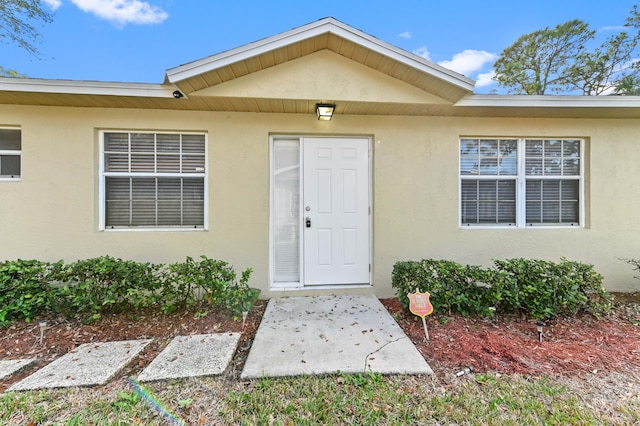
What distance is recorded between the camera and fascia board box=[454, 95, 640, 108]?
3734 mm

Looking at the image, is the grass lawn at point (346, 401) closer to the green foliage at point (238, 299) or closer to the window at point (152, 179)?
the green foliage at point (238, 299)

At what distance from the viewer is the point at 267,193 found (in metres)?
4.00

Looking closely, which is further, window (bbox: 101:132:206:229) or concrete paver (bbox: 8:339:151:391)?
window (bbox: 101:132:206:229)

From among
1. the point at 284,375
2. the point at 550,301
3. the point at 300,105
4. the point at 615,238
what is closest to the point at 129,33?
the point at 300,105

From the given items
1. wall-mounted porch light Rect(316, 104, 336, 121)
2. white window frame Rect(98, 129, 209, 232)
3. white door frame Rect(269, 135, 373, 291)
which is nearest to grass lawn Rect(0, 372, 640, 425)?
white door frame Rect(269, 135, 373, 291)

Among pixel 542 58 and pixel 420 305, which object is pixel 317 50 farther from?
pixel 542 58

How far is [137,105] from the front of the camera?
3719 mm

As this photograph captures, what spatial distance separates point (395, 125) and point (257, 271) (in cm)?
295

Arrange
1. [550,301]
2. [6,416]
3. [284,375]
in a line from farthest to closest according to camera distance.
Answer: [550,301] < [284,375] < [6,416]

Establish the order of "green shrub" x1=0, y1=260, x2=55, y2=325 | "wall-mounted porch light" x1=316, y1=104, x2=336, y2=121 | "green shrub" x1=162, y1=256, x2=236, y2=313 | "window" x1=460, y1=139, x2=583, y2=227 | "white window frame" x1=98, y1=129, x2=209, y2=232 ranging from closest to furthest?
"green shrub" x1=0, y1=260, x2=55, y2=325
"green shrub" x1=162, y1=256, x2=236, y2=313
"wall-mounted porch light" x1=316, y1=104, x2=336, y2=121
"white window frame" x1=98, y1=129, x2=209, y2=232
"window" x1=460, y1=139, x2=583, y2=227

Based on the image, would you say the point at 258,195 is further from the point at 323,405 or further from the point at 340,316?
the point at 323,405

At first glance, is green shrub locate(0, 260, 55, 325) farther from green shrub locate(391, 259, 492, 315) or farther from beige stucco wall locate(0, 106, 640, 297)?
green shrub locate(391, 259, 492, 315)

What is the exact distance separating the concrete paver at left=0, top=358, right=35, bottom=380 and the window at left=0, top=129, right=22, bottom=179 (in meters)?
2.53

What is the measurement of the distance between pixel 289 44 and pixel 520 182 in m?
3.92
